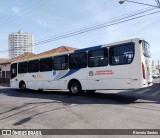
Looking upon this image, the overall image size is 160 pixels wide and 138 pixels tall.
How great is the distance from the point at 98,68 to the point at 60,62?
12.0ft

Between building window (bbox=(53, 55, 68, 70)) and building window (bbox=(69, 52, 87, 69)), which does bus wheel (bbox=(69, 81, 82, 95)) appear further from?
building window (bbox=(53, 55, 68, 70))

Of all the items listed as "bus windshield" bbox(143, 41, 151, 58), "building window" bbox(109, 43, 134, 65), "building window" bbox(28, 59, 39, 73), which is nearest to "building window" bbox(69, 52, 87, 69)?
"building window" bbox(109, 43, 134, 65)

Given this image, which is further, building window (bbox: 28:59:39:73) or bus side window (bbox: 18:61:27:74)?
bus side window (bbox: 18:61:27:74)

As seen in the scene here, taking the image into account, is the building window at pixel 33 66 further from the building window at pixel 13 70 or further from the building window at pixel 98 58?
the building window at pixel 98 58

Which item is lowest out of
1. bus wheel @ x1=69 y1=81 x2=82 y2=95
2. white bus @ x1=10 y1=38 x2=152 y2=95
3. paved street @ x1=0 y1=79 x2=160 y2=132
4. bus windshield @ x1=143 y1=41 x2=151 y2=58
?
paved street @ x1=0 y1=79 x2=160 y2=132

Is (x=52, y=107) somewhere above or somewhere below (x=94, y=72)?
below

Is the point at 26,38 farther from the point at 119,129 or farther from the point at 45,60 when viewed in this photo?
the point at 119,129

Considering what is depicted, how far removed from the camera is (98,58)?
14.1m

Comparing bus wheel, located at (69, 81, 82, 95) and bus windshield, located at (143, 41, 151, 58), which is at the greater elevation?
bus windshield, located at (143, 41, 151, 58)

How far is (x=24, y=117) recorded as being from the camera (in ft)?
30.9

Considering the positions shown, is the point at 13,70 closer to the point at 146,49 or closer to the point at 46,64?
the point at 46,64

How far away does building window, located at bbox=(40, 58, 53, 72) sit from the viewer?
57.8ft

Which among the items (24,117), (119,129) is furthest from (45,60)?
(119,129)

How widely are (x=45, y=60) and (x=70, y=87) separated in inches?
130
